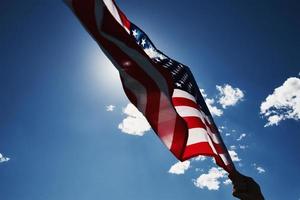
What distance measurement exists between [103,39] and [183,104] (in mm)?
2026

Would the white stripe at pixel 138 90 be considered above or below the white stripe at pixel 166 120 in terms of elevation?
above

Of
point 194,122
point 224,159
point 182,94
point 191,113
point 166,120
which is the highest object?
point 182,94

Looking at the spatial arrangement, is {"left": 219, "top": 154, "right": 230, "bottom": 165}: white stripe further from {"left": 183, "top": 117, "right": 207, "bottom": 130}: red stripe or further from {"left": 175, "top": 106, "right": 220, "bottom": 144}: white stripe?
{"left": 183, "top": 117, "right": 207, "bottom": 130}: red stripe

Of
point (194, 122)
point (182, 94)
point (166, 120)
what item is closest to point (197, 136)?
point (194, 122)

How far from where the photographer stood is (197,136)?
213 inches

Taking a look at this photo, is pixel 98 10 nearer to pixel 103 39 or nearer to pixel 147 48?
pixel 103 39

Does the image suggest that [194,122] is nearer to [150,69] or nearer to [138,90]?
[138,90]

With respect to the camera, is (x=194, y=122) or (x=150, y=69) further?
(x=194, y=122)

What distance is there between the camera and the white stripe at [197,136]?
17.4 feet

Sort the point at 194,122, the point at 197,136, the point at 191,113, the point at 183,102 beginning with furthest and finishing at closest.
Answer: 1. the point at 183,102
2. the point at 191,113
3. the point at 194,122
4. the point at 197,136

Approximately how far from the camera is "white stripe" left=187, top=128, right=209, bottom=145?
17.4 ft

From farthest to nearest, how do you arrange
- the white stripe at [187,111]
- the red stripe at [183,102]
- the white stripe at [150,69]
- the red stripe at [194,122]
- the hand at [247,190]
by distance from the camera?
1. the red stripe at [183,102]
2. the white stripe at [187,111]
3. the red stripe at [194,122]
4. the white stripe at [150,69]
5. the hand at [247,190]

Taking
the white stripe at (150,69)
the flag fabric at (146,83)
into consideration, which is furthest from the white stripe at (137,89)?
the white stripe at (150,69)

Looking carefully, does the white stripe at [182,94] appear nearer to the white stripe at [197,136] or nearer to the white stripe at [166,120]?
the white stripe at [197,136]
